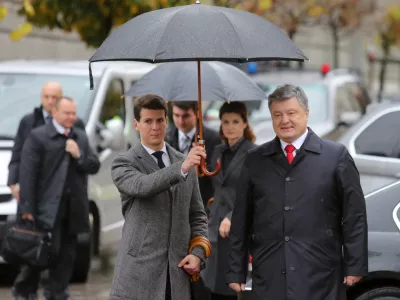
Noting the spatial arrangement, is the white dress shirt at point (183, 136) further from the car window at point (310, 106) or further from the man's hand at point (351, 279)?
the car window at point (310, 106)

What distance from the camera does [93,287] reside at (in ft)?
34.0

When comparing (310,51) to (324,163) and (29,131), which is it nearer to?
(29,131)

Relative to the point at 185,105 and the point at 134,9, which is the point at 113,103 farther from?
the point at 185,105

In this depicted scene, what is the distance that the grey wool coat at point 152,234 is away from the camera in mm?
5602

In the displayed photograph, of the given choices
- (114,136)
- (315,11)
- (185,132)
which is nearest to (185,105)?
(185,132)

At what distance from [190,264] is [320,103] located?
29.7 feet

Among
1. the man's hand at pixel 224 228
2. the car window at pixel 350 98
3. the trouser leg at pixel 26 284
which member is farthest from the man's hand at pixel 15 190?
the car window at pixel 350 98

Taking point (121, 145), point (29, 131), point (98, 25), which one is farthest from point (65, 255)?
point (98, 25)

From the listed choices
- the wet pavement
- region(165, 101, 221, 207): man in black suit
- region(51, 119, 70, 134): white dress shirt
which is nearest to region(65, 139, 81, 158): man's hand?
region(51, 119, 70, 134): white dress shirt

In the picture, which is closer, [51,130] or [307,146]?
[307,146]

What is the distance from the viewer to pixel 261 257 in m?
5.70

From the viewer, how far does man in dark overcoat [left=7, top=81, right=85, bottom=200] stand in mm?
9180

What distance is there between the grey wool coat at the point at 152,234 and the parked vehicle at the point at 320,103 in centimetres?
625

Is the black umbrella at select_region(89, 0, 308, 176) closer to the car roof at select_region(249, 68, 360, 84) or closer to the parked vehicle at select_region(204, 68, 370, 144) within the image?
the parked vehicle at select_region(204, 68, 370, 144)
